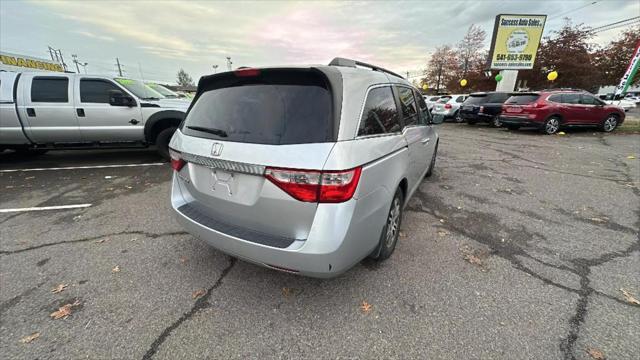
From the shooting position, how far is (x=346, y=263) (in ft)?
6.28

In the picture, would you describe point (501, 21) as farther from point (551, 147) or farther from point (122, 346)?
point (122, 346)

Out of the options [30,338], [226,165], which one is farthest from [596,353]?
[30,338]

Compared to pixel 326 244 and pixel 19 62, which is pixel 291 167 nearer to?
pixel 326 244

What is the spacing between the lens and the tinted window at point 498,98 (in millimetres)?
13298

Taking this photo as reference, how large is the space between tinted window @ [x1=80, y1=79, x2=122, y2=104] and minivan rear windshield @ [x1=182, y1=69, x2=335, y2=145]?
5015 mm

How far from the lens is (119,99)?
18.8ft

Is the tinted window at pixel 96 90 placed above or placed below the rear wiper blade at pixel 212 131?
above

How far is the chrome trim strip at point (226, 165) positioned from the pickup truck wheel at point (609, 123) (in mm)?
16218

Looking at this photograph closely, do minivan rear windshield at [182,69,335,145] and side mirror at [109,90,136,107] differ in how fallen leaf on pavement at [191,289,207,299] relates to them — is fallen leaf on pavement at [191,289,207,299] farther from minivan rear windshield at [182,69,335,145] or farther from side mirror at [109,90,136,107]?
side mirror at [109,90,136,107]

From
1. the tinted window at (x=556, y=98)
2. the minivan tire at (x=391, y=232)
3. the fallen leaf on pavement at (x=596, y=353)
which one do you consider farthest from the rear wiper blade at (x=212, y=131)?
the tinted window at (x=556, y=98)

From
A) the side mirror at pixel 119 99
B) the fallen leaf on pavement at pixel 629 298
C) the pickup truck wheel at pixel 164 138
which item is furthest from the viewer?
the pickup truck wheel at pixel 164 138

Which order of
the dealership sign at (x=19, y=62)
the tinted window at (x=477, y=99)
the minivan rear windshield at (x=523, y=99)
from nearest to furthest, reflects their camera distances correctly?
the dealership sign at (x=19, y=62) < the minivan rear windshield at (x=523, y=99) < the tinted window at (x=477, y=99)

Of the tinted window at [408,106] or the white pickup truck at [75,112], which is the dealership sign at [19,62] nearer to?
the white pickup truck at [75,112]

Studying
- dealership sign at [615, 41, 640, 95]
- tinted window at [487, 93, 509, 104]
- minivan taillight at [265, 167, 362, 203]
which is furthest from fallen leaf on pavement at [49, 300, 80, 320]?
dealership sign at [615, 41, 640, 95]
